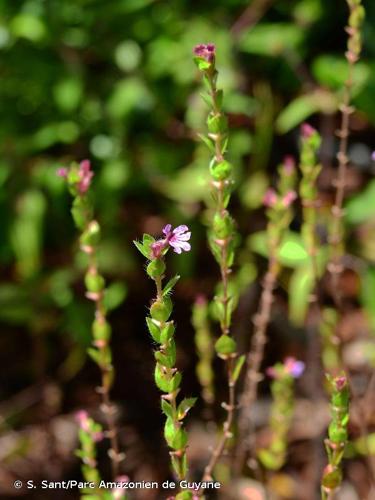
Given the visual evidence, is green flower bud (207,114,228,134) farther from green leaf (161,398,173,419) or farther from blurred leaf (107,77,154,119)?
blurred leaf (107,77,154,119)

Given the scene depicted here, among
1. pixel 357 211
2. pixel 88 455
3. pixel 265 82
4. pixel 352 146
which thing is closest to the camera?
pixel 88 455

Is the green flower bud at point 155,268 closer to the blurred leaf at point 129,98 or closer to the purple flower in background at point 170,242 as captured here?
the purple flower in background at point 170,242

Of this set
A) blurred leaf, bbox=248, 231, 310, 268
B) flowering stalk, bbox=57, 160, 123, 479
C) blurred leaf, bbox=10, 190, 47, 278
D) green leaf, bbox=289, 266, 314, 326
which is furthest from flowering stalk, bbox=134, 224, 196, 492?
blurred leaf, bbox=10, 190, 47, 278

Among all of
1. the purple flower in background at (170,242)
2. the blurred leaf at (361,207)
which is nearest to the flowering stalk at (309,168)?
the purple flower in background at (170,242)

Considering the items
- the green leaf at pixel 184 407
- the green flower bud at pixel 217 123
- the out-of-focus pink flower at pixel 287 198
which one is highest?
the green flower bud at pixel 217 123

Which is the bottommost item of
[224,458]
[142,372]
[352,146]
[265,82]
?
[142,372]

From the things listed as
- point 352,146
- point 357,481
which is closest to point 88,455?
point 357,481

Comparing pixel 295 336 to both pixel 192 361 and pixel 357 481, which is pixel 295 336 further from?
pixel 357 481

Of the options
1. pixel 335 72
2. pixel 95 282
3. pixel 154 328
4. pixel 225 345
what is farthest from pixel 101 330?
pixel 335 72
